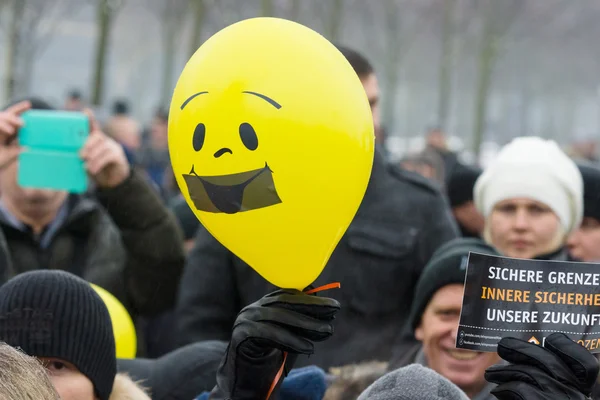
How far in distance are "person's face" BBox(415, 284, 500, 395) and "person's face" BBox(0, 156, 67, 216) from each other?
A: 1710 millimetres

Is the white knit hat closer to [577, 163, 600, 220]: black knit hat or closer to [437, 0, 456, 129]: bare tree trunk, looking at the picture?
[577, 163, 600, 220]: black knit hat

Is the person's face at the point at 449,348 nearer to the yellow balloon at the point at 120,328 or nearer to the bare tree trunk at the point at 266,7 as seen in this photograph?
the yellow balloon at the point at 120,328

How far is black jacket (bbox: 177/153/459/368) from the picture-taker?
3.94 m

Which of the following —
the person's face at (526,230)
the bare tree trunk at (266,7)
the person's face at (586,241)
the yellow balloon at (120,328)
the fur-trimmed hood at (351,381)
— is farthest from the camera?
the bare tree trunk at (266,7)

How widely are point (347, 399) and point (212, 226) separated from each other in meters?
1.00

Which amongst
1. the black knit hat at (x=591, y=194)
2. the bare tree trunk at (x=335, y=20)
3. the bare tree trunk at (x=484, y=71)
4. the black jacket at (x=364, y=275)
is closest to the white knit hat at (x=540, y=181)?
the black jacket at (x=364, y=275)

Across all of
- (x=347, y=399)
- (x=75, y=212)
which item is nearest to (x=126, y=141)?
(x=75, y=212)

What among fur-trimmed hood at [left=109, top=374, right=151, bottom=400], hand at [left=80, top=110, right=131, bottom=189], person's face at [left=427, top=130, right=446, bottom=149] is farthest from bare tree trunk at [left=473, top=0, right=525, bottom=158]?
fur-trimmed hood at [left=109, top=374, right=151, bottom=400]

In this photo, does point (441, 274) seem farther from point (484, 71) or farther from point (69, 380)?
point (484, 71)

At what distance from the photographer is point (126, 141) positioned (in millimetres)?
10719

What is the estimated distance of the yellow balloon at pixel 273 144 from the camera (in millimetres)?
2207

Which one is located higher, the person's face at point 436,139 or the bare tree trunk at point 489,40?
the bare tree trunk at point 489,40

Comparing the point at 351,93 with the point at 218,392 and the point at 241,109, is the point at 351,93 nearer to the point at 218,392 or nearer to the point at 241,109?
the point at 241,109

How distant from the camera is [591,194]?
4453 millimetres
